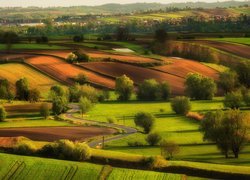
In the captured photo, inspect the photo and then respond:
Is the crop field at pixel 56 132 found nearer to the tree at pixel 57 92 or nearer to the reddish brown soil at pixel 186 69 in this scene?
the tree at pixel 57 92

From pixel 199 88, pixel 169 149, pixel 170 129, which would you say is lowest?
pixel 199 88

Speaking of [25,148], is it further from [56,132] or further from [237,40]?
[237,40]

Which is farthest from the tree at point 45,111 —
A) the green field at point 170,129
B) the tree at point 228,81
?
the tree at point 228,81

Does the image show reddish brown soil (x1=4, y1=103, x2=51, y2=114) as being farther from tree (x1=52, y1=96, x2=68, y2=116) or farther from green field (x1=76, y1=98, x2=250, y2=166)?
green field (x1=76, y1=98, x2=250, y2=166)

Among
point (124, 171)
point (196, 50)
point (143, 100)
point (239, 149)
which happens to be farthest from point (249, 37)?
point (124, 171)

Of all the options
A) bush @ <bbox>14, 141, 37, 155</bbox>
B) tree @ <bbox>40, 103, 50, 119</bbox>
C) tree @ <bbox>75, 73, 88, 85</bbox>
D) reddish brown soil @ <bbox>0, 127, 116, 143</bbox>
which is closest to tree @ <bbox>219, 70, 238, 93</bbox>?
tree @ <bbox>75, 73, 88, 85</bbox>

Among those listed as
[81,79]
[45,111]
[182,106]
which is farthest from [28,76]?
[182,106]

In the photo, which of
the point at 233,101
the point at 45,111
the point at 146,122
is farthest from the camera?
the point at 233,101
